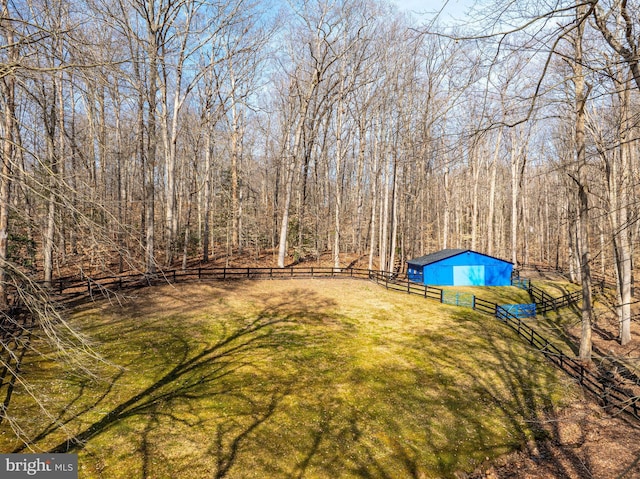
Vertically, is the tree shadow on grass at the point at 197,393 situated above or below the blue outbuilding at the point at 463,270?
below

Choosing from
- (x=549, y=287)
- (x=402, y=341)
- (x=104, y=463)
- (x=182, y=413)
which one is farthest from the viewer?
(x=549, y=287)

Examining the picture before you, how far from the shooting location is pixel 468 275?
28156mm

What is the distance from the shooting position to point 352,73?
28.0 meters

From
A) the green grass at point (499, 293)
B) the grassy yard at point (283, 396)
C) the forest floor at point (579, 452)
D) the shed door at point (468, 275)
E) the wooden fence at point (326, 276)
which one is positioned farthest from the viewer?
the shed door at point (468, 275)

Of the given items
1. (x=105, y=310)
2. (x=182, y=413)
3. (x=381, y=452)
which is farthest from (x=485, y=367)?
(x=105, y=310)

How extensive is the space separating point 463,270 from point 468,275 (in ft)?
2.05

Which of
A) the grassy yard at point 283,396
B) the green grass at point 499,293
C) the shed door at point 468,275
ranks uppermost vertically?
the shed door at point 468,275

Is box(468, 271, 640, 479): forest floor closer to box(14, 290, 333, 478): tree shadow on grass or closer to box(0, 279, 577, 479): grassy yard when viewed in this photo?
Answer: box(0, 279, 577, 479): grassy yard

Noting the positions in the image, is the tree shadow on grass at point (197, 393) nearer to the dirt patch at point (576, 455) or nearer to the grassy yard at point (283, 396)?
the grassy yard at point (283, 396)

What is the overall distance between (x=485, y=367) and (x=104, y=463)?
12223mm

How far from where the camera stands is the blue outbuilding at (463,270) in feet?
91.5

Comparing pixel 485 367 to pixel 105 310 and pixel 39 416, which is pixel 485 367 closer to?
pixel 39 416

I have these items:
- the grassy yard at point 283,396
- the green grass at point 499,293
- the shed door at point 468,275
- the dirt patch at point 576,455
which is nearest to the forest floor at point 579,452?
the dirt patch at point 576,455

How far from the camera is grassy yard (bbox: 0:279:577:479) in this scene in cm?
759
